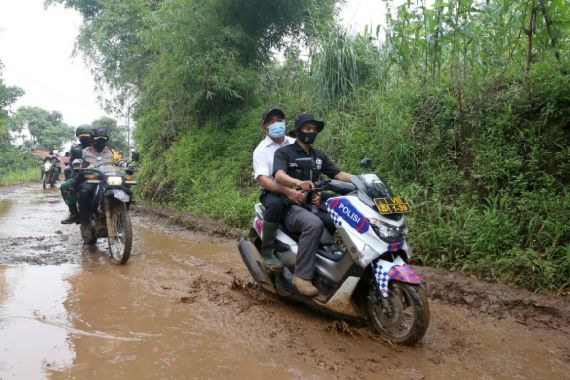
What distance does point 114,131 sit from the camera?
117ft

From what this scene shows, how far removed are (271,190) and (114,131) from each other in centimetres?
3458

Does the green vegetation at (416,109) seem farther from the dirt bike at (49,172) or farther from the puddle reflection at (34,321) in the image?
the dirt bike at (49,172)

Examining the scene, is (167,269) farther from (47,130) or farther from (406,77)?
(47,130)

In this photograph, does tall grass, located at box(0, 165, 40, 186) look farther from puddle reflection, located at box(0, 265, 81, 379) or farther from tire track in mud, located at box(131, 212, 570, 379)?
tire track in mud, located at box(131, 212, 570, 379)

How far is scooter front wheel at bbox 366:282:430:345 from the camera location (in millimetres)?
3143

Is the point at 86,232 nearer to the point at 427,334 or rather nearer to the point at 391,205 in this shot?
the point at 391,205

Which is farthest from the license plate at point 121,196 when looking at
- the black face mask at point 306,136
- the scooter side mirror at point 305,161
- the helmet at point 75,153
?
the scooter side mirror at point 305,161

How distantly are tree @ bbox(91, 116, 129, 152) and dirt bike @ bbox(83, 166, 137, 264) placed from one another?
1165 inches

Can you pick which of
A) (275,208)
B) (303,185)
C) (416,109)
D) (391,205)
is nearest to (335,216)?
(303,185)

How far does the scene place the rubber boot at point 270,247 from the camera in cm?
404

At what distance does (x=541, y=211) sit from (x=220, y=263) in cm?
374

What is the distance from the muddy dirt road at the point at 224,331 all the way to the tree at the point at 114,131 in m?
31.0

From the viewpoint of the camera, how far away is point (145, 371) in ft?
9.36

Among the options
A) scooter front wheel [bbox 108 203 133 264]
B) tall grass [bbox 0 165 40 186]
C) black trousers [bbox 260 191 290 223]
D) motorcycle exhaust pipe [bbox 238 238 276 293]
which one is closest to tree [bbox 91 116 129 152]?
tall grass [bbox 0 165 40 186]
